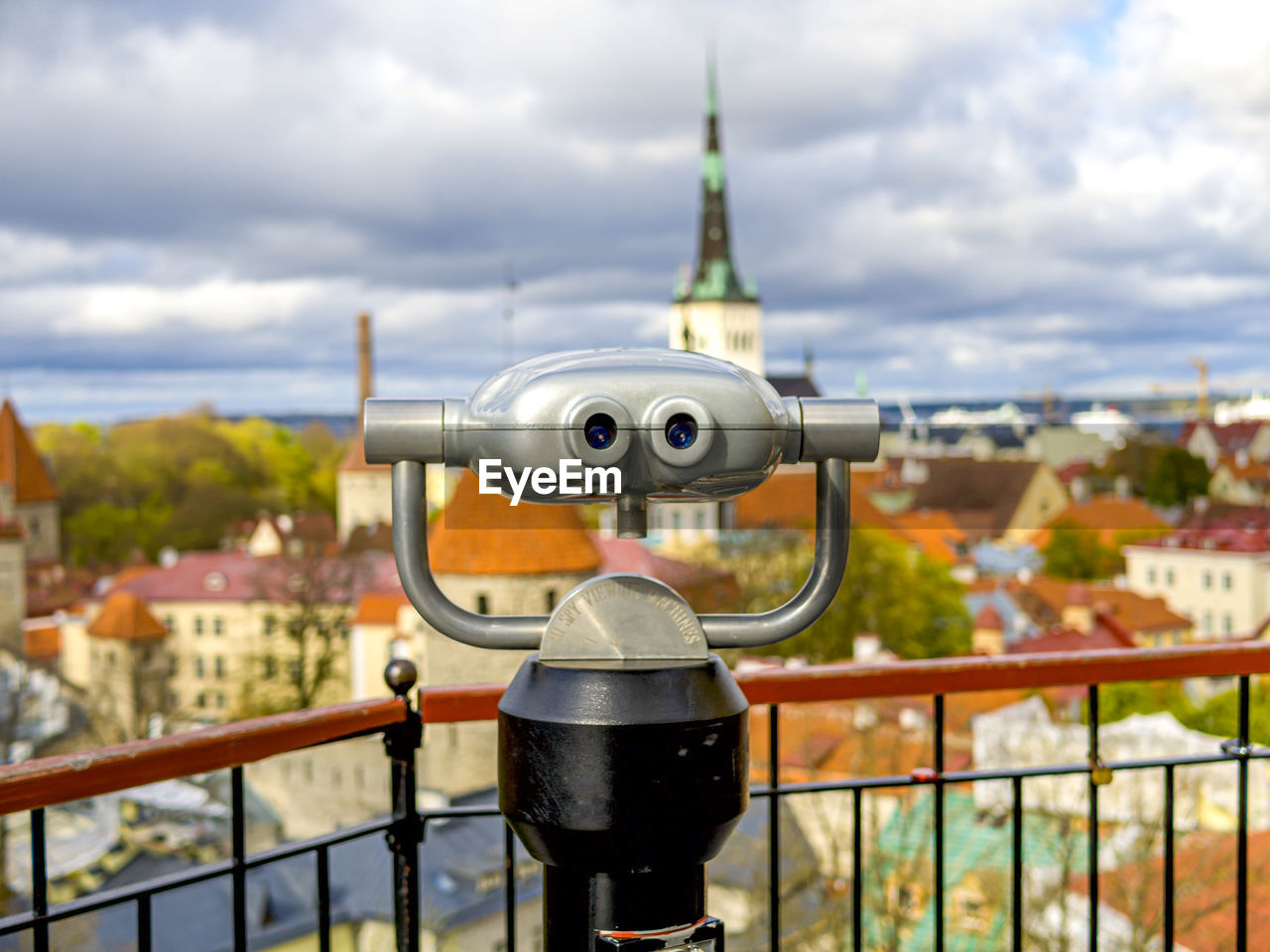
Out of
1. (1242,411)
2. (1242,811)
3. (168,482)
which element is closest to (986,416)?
(1242,411)

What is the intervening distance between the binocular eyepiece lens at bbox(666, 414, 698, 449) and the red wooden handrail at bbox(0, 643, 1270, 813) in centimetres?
66

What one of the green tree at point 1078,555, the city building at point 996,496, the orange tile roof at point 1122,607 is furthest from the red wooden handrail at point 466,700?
the city building at point 996,496

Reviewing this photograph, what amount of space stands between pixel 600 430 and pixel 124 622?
A: 2867cm

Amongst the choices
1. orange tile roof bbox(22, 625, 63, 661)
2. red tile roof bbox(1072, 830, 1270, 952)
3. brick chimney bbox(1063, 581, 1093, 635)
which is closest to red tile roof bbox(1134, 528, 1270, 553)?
brick chimney bbox(1063, 581, 1093, 635)

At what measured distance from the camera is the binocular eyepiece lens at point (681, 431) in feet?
2.70

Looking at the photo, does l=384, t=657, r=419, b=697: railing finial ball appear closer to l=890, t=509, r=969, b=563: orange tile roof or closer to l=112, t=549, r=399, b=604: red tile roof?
l=112, t=549, r=399, b=604: red tile roof

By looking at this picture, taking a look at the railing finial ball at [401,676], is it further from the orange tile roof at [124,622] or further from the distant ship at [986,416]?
the distant ship at [986,416]

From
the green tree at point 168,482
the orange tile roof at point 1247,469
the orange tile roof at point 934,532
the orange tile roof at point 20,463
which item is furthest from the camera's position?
the orange tile roof at point 1247,469

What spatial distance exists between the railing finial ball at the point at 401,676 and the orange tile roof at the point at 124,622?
2780 cm

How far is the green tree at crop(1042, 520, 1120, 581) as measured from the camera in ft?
119

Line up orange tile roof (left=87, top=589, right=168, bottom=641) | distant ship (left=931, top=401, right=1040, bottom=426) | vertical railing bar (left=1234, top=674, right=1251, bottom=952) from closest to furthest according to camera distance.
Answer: vertical railing bar (left=1234, top=674, right=1251, bottom=952) < orange tile roof (left=87, top=589, right=168, bottom=641) < distant ship (left=931, top=401, right=1040, bottom=426)

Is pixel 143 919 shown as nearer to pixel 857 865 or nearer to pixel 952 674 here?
pixel 857 865

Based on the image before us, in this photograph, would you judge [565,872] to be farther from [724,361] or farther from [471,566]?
[471,566]

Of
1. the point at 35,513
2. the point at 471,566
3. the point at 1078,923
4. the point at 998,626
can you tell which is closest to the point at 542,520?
the point at 1078,923
